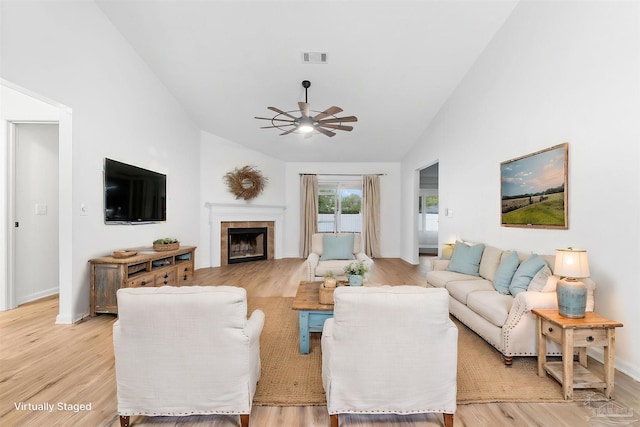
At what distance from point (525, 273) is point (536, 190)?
1.04 meters

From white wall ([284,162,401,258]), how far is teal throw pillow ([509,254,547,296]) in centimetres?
508

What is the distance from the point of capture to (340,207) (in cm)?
805

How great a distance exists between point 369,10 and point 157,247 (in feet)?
13.5

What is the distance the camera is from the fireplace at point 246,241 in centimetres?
657

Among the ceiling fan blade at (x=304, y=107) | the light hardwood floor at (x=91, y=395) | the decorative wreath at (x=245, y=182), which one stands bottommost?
the light hardwood floor at (x=91, y=395)

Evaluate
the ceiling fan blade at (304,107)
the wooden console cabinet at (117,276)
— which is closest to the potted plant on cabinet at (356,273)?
the ceiling fan blade at (304,107)

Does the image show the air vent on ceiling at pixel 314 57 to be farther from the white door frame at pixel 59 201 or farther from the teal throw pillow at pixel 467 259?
the teal throw pillow at pixel 467 259

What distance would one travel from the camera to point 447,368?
1537 mm

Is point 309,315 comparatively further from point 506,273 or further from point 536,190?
point 536,190

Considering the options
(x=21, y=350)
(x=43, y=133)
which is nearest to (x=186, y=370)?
(x=21, y=350)

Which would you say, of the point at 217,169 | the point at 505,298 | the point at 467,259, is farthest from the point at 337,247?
the point at 217,169

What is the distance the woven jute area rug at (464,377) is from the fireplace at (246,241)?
4.14 meters

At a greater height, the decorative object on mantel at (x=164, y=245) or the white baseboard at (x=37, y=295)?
the decorative object on mantel at (x=164, y=245)

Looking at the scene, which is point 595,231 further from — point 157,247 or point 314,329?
point 157,247
